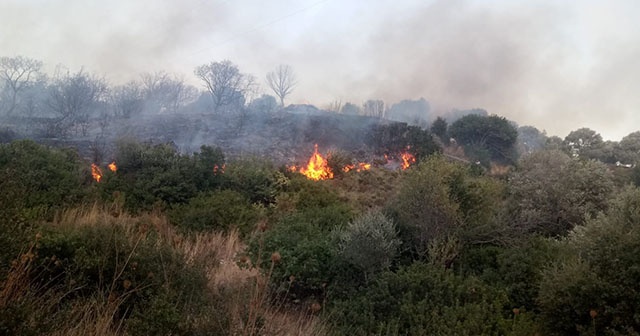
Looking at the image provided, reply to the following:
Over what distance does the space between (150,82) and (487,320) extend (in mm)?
46090

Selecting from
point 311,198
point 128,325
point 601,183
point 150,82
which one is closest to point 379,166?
point 311,198

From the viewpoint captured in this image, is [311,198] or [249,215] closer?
[249,215]

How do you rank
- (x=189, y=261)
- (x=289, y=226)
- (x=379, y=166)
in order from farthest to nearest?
(x=379, y=166), (x=289, y=226), (x=189, y=261)

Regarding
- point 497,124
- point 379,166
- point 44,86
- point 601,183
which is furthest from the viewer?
point 44,86

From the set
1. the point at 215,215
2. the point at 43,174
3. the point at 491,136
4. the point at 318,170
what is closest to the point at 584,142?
the point at 491,136

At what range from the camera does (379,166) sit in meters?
24.1

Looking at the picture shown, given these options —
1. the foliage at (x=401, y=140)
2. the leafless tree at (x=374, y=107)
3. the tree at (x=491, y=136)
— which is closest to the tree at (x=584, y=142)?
the tree at (x=491, y=136)

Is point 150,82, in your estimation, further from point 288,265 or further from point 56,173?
point 288,265

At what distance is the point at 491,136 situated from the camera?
32875 millimetres

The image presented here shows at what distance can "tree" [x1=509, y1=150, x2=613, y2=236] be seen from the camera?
934 centimetres

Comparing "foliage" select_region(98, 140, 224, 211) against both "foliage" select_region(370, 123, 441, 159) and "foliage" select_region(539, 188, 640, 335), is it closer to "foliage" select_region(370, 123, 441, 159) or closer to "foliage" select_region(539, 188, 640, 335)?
"foliage" select_region(539, 188, 640, 335)

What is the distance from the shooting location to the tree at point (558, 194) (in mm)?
9344

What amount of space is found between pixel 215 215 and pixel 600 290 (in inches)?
315

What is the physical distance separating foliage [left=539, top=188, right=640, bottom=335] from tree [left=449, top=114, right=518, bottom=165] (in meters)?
28.2
